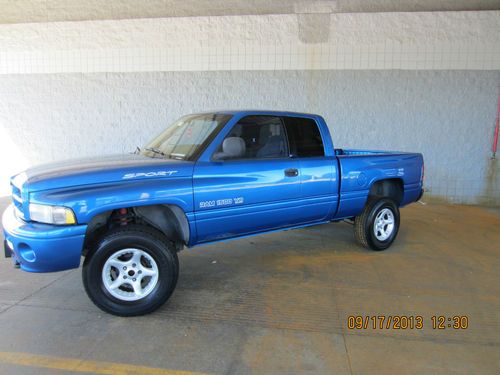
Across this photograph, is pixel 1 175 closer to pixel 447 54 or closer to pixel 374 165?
pixel 374 165

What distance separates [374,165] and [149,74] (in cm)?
597

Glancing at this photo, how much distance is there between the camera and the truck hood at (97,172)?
3213 millimetres

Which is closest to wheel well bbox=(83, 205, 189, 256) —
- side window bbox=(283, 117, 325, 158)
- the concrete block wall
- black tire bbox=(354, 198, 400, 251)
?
side window bbox=(283, 117, 325, 158)

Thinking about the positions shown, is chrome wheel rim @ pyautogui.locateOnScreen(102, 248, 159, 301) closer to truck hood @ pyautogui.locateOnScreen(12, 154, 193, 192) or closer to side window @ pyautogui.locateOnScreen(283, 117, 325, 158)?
truck hood @ pyautogui.locateOnScreen(12, 154, 193, 192)

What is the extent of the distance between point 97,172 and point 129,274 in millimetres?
978

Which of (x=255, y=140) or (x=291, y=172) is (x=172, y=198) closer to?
(x=255, y=140)

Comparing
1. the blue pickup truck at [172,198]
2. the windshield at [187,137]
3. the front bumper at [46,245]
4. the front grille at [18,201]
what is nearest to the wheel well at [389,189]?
the blue pickup truck at [172,198]

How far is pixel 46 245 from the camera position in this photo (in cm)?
305

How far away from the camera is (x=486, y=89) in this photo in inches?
322

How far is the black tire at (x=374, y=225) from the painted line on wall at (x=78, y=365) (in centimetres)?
328

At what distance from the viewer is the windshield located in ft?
12.9

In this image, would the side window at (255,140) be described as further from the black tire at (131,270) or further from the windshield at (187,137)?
the black tire at (131,270)

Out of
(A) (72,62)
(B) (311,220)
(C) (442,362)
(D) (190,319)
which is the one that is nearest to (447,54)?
(B) (311,220)

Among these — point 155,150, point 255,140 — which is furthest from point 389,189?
point 155,150
